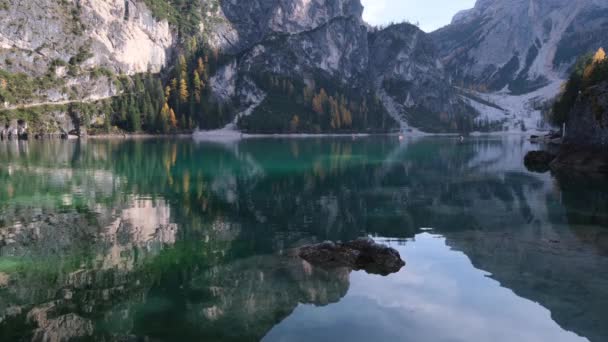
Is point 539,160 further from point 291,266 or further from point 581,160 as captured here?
point 291,266

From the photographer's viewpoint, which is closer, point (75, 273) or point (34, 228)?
point (75, 273)

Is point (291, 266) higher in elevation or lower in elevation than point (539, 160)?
lower

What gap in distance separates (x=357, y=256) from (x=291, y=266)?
A: 3237 millimetres

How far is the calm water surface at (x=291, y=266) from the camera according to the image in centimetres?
1570

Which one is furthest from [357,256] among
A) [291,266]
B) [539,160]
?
[539,160]

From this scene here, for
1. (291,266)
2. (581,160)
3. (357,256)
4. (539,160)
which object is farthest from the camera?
(539,160)

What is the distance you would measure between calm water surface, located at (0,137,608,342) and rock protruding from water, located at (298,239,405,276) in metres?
0.79

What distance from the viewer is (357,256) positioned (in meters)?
22.5

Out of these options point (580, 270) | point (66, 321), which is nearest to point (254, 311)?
point (66, 321)

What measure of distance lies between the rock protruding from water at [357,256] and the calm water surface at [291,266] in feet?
2.59

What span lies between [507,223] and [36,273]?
28121 mm

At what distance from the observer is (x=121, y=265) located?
872 inches

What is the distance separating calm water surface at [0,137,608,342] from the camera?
51.5ft

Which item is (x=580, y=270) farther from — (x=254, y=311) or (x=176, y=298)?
(x=176, y=298)
